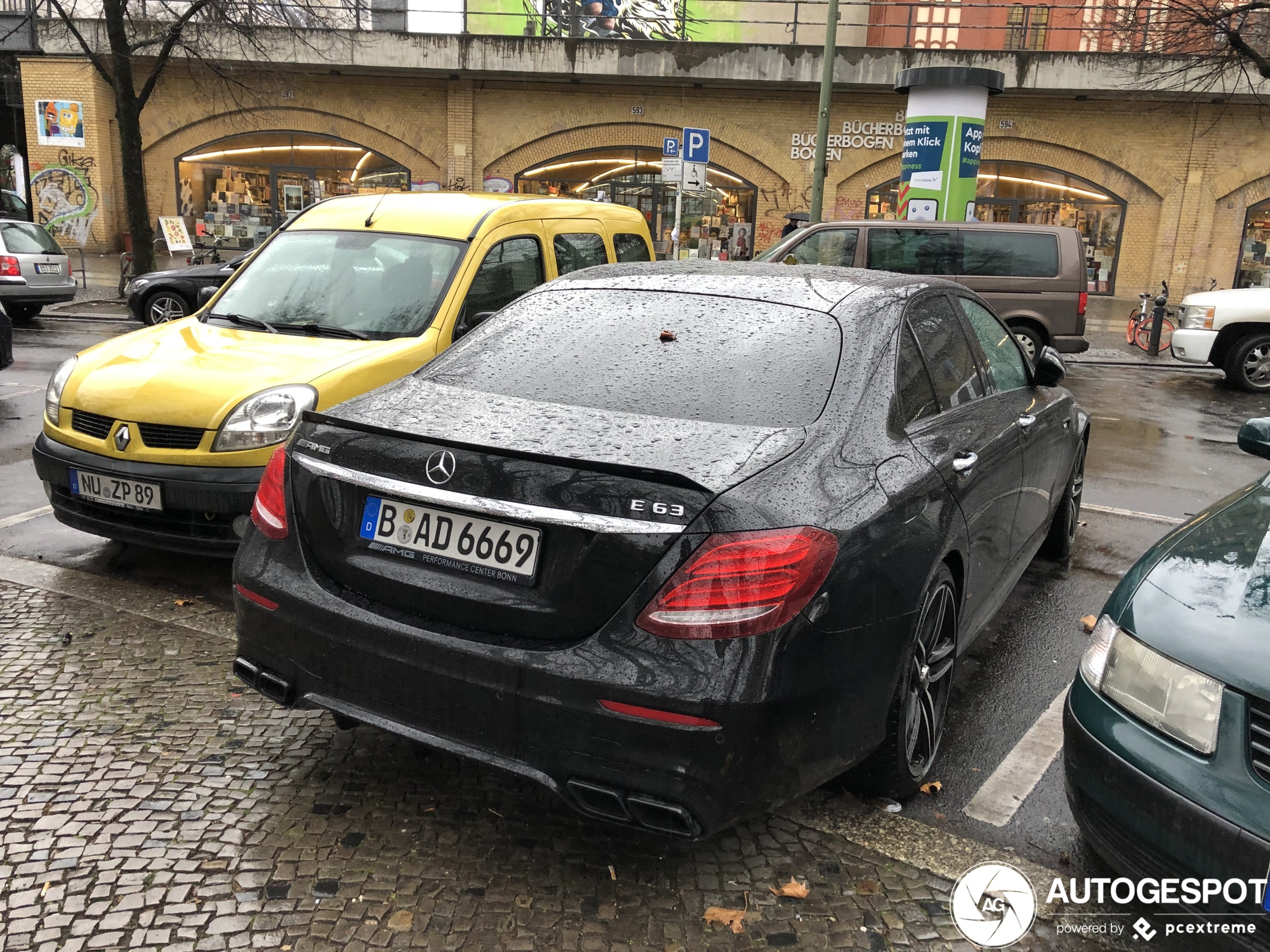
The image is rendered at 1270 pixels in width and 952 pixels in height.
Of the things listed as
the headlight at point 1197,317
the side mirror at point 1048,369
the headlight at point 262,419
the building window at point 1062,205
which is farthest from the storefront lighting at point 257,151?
the side mirror at point 1048,369

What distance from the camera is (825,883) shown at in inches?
110

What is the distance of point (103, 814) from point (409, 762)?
2.90 feet

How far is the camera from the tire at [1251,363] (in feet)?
41.5

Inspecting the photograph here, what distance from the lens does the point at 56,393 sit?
4.91 meters

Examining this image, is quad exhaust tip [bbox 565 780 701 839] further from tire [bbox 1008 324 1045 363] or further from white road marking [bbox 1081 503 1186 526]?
tire [bbox 1008 324 1045 363]

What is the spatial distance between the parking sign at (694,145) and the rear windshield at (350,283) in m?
9.47

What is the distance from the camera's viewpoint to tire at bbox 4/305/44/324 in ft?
50.4

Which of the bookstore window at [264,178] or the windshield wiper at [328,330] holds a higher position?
the bookstore window at [264,178]

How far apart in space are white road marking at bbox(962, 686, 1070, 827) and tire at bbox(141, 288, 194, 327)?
1373 cm

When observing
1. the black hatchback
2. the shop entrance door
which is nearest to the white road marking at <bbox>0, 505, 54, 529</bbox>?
the black hatchback

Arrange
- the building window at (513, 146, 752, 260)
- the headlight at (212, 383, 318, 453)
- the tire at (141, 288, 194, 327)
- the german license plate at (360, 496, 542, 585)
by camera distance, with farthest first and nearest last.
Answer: the building window at (513, 146, 752, 260), the tire at (141, 288, 194, 327), the headlight at (212, 383, 318, 453), the german license plate at (360, 496, 542, 585)

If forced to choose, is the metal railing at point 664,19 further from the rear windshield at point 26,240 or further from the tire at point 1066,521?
the tire at point 1066,521

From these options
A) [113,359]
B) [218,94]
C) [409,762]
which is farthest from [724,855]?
[218,94]

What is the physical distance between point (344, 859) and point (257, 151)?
28341mm
